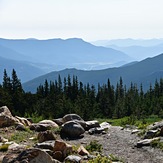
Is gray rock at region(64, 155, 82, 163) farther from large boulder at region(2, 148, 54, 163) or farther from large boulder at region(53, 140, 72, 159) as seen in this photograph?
large boulder at region(2, 148, 54, 163)

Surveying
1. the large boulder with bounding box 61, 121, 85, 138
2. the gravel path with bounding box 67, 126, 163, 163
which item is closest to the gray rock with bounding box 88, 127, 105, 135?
the gravel path with bounding box 67, 126, 163, 163

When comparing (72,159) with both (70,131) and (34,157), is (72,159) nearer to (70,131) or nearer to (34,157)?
(34,157)

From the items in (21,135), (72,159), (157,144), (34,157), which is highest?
(34,157)

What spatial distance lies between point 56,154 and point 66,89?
9815cm

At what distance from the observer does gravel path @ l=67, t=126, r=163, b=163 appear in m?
21.4

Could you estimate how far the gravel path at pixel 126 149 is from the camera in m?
21.4

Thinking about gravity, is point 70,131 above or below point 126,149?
above

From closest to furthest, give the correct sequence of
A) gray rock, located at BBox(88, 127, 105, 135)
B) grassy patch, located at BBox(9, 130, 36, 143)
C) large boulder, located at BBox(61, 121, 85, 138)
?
1. grassy patch, located at BBox(9, 130, 36, 143)
2. large boulder, located at BBox(61, 121, 85, 138)
3. gray rock, located at BBox(88, 127, 105, 135)

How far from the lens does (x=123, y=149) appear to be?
79.4 feet

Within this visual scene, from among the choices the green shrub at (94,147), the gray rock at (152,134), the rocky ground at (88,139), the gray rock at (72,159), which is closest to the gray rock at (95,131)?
the rocky ground at (88,139)

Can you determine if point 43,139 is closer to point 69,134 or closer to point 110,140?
point 69,134

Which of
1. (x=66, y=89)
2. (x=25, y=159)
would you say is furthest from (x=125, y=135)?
(x=66, y=89)

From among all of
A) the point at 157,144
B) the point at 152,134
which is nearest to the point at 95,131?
the point at 152,134

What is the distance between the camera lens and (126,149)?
24234 mm
